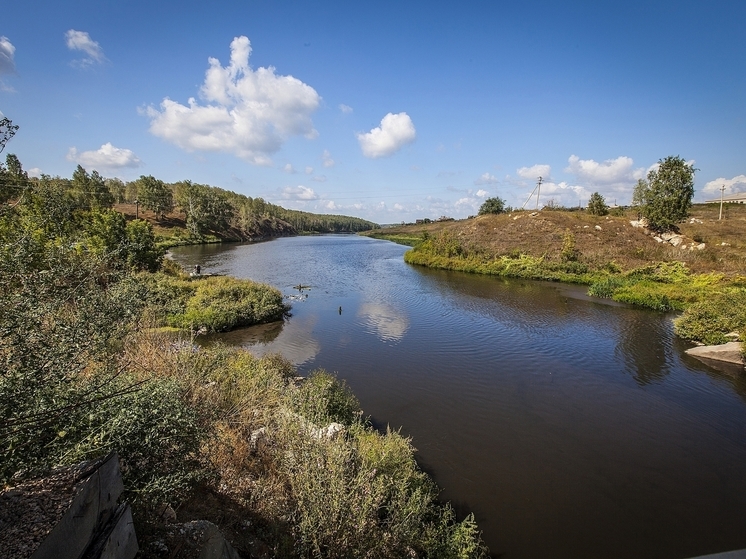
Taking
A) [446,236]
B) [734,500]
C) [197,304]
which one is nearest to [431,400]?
[734,500]

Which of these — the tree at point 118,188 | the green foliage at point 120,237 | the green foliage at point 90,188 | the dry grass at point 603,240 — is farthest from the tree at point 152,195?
the dry grass at point 603,240

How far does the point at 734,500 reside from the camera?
26.8ft

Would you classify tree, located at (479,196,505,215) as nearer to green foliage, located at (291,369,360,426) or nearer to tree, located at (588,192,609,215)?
tree, located at (588,192,609,215)

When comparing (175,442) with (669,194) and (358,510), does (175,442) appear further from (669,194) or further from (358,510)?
(669,194)

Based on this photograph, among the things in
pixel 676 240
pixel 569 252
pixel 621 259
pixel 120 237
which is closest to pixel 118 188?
pixel 120 237

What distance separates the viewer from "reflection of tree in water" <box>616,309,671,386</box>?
14.8m

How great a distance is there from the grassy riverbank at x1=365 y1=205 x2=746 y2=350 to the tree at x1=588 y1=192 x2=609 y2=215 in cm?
379

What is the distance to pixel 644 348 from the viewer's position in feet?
57.7

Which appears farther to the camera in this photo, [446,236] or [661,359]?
[446,236]

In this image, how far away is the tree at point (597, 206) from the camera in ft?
173

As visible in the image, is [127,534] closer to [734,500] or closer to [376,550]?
[376,550]

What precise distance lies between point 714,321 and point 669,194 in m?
29.2

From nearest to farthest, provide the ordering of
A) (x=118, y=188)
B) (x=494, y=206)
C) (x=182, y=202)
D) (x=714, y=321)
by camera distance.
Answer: (x=714, y=321) < (x=494, y=206) < (x=182, y=202) < (x=118, y=188)

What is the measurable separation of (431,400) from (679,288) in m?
27.0
